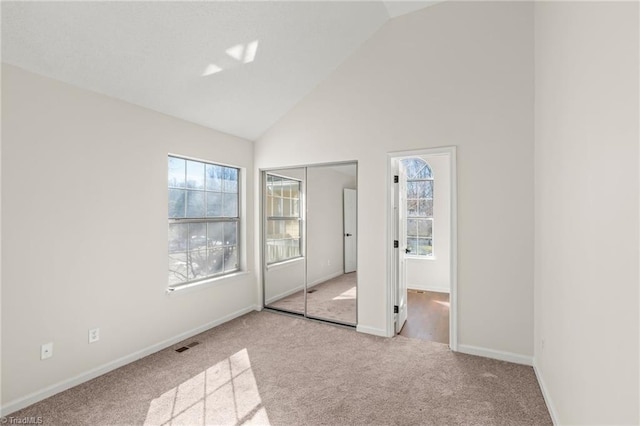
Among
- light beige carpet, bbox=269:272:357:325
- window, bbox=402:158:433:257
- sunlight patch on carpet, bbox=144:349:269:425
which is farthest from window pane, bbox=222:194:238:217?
window, bbox=402:158:433:257

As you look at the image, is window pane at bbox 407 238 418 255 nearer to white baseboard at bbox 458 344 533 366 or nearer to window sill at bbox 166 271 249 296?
white baseboard at bbox 458 344 533 366

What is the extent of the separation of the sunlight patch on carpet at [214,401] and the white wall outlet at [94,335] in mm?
821

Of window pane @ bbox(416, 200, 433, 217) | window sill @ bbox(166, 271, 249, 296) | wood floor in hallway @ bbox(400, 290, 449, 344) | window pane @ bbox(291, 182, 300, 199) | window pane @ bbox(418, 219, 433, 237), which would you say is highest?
window pane @ bbox(291, 182, 300, 199)

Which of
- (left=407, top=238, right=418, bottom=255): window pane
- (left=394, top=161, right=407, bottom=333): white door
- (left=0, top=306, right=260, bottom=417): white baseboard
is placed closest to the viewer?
(left=0, top=306, right=260, bottom=417): white baseboard

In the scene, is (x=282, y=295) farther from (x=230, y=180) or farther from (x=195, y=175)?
(x=195, y=175)

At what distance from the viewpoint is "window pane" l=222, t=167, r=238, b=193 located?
13.6 ft

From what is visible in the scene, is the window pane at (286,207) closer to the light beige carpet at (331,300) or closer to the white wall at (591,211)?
the light beige carpet at (331,300)

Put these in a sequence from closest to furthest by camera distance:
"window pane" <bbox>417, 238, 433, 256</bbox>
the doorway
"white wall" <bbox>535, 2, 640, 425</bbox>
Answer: "white wall" <bbox>535, 2, 640, 425</bbox> → the doorway → "window pane" <bbox>417, 238, 433, 256</bbox>

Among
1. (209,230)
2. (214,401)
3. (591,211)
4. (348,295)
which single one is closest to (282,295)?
(348,295)

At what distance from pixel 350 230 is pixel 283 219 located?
968 millimetres

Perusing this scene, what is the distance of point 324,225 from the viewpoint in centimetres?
415

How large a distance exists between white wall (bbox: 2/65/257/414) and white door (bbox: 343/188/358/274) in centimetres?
189

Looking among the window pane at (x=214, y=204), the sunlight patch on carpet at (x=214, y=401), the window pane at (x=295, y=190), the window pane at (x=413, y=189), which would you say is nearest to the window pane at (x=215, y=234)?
the window pane at (x=214, y=204)

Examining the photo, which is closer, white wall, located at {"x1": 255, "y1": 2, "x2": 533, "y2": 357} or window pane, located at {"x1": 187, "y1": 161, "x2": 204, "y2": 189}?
white wall, located at {"x1": 255, "y1": 2, "x2": 533, "y2": 357}
